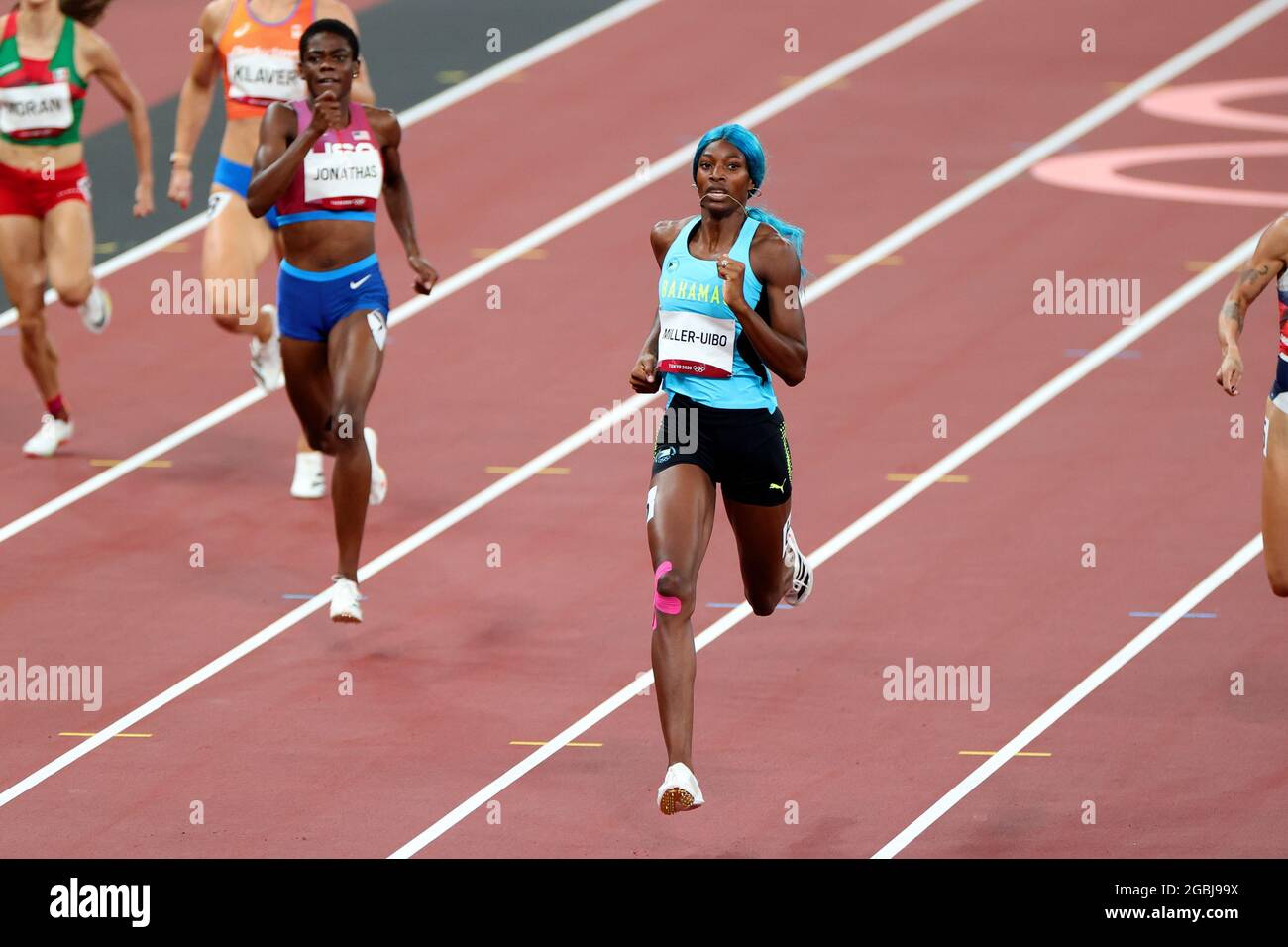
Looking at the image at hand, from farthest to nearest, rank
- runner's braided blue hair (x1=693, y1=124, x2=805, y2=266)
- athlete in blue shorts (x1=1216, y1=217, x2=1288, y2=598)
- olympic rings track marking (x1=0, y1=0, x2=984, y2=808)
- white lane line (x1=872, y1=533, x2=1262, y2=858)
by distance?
olympic rings track marking (x1=0, y1=0, x2=984, y2=808), athlete in blue shorts (x1=1216, y1=217, x2=1288, y2=598), white lane line (x1=872, y1=533, x2=1262, y2=858), runner's braided blue hair (x1=693, y1=124, x2=805, y2=266)

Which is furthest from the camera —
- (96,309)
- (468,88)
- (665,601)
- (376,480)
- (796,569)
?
(468,88)

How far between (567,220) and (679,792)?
357 inches

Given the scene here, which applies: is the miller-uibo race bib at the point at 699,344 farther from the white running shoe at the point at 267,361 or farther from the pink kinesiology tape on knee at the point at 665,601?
the white running shoe at the point at 267,361

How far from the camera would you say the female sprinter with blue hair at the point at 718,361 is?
790cm

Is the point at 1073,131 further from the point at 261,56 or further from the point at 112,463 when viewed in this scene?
the point at 112,463

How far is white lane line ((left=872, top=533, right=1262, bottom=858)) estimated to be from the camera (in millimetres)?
8266

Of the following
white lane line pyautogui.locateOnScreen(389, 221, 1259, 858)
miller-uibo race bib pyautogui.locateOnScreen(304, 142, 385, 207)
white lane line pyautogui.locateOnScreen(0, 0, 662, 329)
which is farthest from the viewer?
white lane line pyautogui.locateOnScreen(0, 0, 662, 329)

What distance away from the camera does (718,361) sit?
8.09m

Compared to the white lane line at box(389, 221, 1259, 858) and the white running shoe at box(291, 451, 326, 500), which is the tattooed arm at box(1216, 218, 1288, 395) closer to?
the white lane line at box(389, 221, 1259, 858)

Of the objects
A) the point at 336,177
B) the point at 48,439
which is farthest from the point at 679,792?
the point at 48,439

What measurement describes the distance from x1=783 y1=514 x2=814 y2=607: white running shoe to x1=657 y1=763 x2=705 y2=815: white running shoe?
1.32 meters

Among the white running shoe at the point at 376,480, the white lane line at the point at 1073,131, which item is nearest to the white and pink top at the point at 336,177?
the white running shoe at the point at 376,480

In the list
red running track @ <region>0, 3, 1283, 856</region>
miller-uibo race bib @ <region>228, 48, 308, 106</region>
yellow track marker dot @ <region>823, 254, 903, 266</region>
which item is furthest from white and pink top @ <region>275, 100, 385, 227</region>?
yellow track marker dot @ <region>823, 254, 903, 266</region>

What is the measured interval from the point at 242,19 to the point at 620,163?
521 cm
